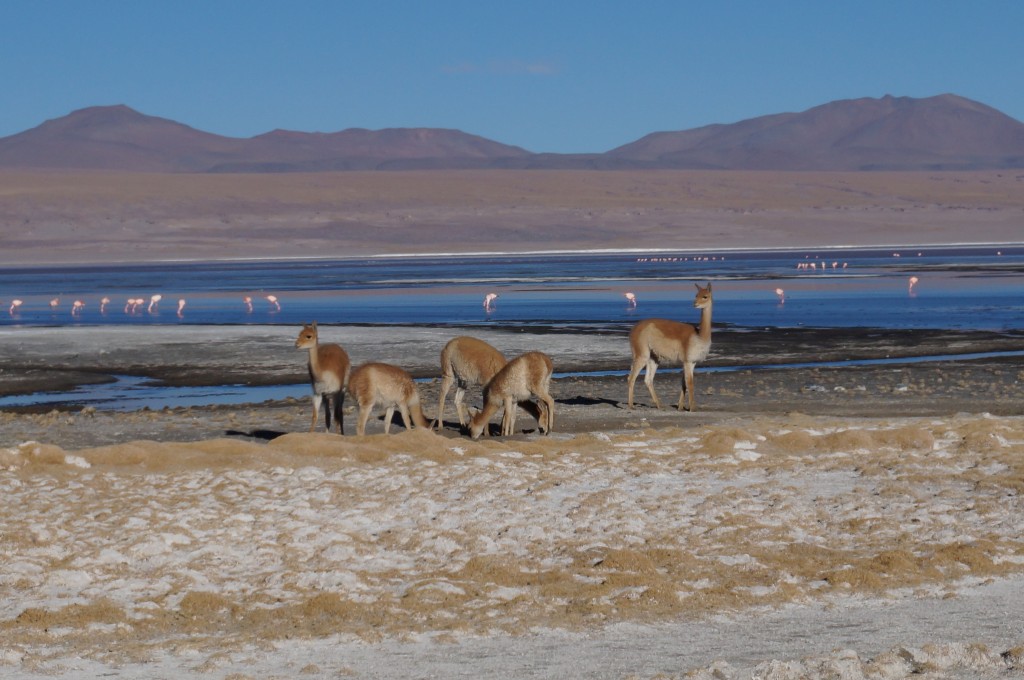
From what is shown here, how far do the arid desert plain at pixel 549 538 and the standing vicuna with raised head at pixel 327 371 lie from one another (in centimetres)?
108

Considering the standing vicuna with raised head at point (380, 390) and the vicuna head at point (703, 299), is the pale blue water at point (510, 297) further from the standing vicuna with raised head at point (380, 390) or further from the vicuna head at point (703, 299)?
the standing vicuna with raised head at point (380, 390)

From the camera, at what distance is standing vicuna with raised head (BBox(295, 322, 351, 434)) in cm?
1357

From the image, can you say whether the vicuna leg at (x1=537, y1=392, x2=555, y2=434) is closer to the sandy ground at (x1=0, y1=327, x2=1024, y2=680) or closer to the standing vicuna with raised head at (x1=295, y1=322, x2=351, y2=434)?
the sandy ground at (x1=0, y1=327, x2=1024, y2=680)

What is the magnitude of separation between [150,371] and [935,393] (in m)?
11.7

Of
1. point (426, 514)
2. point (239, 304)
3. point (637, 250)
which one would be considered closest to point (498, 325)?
point (239, 304)

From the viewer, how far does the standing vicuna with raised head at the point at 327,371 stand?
1357 centimetres

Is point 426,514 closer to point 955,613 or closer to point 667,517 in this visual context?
point 667,517

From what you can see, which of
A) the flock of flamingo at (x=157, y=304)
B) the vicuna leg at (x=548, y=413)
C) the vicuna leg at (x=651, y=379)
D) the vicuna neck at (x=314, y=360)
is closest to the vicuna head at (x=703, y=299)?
the vicuna leg at (x=651, y=379)

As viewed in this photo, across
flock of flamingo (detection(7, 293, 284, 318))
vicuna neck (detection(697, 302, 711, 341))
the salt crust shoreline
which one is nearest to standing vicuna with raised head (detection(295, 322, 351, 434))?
the salt crust shoreline

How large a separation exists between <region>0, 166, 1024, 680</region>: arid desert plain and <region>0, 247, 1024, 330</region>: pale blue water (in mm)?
12932

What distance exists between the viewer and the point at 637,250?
95.6 m

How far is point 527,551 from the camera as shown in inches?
349

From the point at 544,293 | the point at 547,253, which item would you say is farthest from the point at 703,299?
the point at 547,253

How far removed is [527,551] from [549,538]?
1.08 feet
